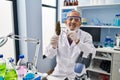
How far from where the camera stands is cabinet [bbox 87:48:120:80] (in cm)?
240

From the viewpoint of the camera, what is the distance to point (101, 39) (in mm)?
2967

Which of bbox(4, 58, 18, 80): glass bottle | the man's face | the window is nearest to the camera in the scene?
bbox(4, 58, 18, 80): glass bottle

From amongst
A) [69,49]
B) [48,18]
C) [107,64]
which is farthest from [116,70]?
[48,18]

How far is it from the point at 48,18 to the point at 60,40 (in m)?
1.79

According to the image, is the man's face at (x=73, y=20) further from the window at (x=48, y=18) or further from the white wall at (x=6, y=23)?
the window at (x=48, y=18)

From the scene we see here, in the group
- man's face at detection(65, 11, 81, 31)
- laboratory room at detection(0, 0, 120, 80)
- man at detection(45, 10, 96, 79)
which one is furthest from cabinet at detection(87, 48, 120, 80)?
man's face at detection(65, 11, 81, 31)

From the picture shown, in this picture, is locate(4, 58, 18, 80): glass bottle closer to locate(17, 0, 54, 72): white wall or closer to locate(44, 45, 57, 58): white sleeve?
locate(44, 45, 57, 58): white sleeve

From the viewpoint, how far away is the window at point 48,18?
3098mm

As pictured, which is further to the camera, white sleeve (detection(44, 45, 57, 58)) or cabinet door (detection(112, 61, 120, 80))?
cabinet door (detection(112, 61, 120, 80))

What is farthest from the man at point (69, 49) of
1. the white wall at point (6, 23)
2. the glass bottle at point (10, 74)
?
the white wall at point (6, 23)

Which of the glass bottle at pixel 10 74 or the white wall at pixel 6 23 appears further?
the white wall at pixel 6 23

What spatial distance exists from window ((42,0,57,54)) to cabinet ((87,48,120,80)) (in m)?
1.26

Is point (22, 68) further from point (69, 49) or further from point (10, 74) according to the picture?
point (69, 49)

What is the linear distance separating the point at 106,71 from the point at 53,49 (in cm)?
158
